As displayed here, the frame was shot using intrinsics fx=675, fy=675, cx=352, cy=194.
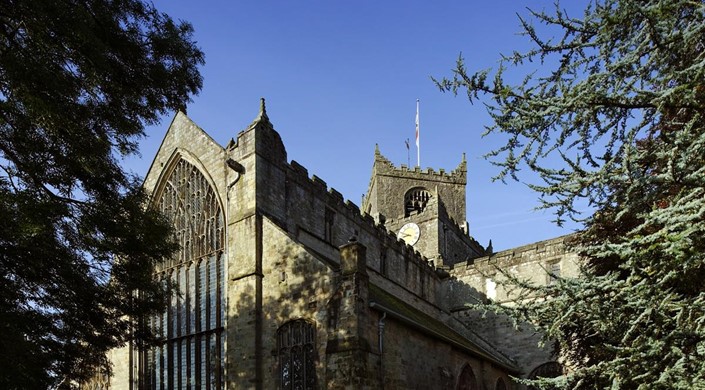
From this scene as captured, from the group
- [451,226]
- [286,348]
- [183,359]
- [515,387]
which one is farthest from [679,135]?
[451,226]

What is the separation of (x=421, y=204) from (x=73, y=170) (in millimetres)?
32770

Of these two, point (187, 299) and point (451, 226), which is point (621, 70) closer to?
point (187, 299)

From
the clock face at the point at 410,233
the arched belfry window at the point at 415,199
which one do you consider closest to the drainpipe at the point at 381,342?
the clock face at the point at 410,233

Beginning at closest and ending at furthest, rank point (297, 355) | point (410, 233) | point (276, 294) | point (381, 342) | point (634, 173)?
point (634, 173), point (381, 342), point (297, 355), point (276, 294), point (410, 233)

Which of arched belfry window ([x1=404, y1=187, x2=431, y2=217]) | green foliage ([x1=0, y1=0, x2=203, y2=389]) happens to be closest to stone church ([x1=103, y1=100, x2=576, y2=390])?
green foliage ([x1=0, y1=0, x2=203, y2=389])

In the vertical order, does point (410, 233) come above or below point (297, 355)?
above

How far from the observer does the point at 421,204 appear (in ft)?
142

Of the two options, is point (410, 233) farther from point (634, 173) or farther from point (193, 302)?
point (634, 173)

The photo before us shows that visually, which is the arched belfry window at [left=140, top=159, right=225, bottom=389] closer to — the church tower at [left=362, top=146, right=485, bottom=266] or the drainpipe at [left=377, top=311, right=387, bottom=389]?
the drainpipe at [left=377, top=311, right=387, bottom=389]

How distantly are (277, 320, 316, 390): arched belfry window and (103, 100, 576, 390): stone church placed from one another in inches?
1.1

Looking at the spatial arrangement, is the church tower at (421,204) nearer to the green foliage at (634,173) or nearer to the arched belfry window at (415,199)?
the arched belfry window at (415,199)

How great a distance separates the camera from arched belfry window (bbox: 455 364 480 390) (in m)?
23.0

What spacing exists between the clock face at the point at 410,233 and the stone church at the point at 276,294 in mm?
8834

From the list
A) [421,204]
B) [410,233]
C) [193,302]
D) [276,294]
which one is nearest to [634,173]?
[276,294]
